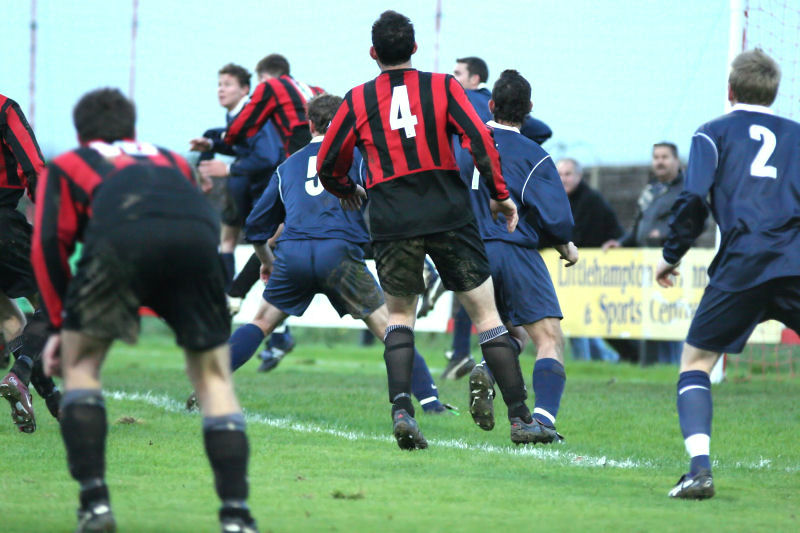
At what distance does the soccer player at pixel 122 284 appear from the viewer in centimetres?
394

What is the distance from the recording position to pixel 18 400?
6.93m

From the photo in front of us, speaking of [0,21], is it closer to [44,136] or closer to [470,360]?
[44,136]

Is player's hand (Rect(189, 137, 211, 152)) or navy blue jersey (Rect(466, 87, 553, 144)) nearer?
navy blue jersey (Rect(466, 87, 553, 144))

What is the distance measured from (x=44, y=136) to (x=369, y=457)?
546 inches

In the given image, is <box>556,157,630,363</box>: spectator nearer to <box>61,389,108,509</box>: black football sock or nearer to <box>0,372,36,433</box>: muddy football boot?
<box>0,372,36,433</box>: muddy football boot

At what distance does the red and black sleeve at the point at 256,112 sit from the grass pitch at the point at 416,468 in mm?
2152

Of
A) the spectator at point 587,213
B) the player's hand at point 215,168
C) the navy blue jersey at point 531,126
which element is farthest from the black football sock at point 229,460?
the spectator at point 587,213

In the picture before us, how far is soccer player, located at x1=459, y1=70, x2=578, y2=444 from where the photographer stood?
6.97 meters

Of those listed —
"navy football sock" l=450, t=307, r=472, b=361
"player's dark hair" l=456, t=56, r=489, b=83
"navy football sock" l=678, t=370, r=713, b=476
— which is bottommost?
"navy football sock" l=450, t=307, r=472, b=361

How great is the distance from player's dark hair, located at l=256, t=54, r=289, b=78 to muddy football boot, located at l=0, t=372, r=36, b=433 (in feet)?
14.9

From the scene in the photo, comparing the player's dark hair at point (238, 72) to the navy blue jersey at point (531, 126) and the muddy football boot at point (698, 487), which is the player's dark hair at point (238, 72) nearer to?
the navy blue jersey at point (531, 126)

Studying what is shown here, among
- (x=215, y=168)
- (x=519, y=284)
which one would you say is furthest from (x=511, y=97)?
(x=215, y=168)

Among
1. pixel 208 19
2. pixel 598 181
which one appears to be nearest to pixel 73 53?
pixel 208 19

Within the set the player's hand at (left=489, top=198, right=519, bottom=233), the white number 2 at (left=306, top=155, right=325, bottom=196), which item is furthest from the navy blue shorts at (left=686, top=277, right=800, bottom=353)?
the white number 2 at (left=306, top=155, right=325, bottom=196)
